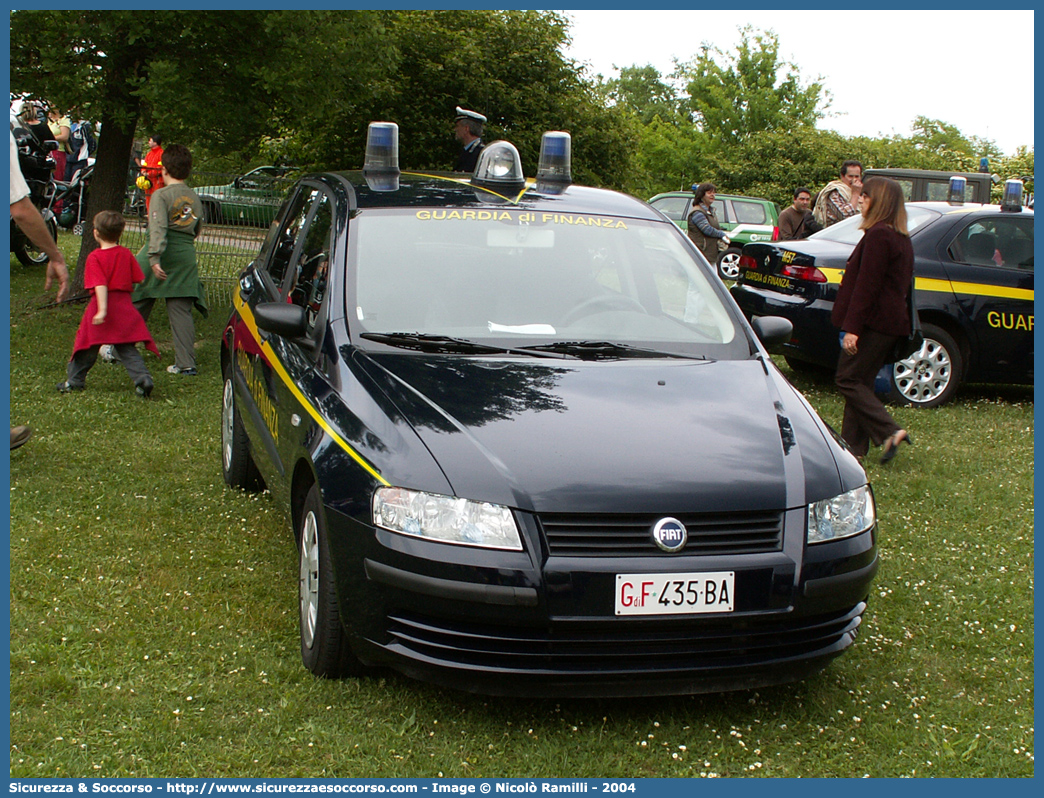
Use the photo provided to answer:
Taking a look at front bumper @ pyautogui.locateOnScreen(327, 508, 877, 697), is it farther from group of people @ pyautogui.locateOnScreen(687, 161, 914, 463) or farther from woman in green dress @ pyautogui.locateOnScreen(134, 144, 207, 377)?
woman in green dress @ pyautogui.locateOnScreen(134, 144, 207, 377)

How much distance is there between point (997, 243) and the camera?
9484mm

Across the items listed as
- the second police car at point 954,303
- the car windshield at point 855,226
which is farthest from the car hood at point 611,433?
the car windshield at point 855,226

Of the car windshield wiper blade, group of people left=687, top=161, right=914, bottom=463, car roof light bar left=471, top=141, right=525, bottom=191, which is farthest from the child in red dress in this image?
group of people left=687, top=161, right=914, bottom=463

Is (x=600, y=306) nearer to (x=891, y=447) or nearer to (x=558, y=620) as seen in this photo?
(x=558, y=620)

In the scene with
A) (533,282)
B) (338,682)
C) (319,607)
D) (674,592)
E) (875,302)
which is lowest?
(338,682)

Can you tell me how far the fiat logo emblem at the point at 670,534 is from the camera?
330cm

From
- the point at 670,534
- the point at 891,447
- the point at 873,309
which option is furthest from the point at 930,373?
the point at 670,534

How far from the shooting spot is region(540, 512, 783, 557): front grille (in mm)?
3289

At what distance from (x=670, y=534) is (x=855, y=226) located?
7524 millimetres

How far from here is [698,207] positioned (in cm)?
1380

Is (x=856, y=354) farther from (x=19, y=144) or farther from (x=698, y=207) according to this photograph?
(x=19, y=144)

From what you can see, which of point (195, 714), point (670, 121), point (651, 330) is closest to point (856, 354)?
point (651, 330)

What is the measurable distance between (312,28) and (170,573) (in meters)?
6.83

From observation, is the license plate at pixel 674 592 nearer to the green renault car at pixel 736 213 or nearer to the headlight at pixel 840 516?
the headlight at pixel 840 516
